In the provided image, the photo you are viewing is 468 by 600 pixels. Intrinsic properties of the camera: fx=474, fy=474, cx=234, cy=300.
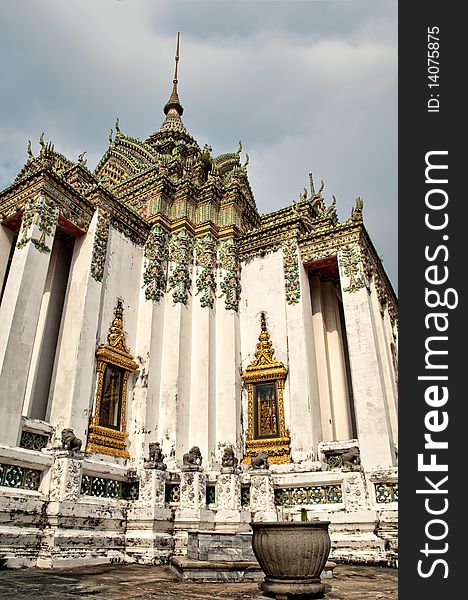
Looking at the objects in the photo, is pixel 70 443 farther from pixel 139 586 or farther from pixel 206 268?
pixel 206 268

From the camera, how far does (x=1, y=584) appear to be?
615 cm

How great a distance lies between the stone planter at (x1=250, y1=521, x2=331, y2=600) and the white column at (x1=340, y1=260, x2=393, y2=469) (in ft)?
20.1

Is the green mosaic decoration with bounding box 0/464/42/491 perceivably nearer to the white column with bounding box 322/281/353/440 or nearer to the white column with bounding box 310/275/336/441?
the white column with bounding box 310/275/336/441

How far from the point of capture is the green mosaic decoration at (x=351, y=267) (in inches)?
535

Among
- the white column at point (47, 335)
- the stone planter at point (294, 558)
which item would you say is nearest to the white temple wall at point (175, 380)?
the white column at point (47, 335)

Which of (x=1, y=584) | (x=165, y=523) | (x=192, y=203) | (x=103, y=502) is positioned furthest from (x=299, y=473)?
(x=192, y=203)

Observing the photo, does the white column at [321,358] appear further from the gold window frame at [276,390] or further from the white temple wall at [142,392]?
the white temple wall at [142,392]

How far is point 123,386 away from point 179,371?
5.21 ft

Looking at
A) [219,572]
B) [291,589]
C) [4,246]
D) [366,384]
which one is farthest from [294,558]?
[4,246]

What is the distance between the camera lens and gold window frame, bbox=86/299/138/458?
455 inches

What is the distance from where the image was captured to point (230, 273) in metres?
15.5

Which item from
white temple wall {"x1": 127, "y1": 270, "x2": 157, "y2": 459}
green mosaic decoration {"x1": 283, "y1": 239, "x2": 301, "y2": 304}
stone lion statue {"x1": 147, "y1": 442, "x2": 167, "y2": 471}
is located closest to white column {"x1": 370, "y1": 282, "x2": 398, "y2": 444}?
green mosaic decoration {"x1": 283, "y1": 239, "x2": 301, "y2": 304}

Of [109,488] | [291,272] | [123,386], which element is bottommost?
[109,488]

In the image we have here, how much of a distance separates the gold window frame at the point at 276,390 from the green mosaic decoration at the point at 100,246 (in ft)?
16.7
